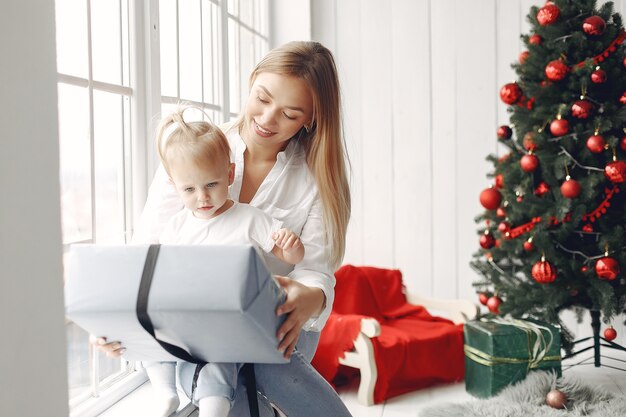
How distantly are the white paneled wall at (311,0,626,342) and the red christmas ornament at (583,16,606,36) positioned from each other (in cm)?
83

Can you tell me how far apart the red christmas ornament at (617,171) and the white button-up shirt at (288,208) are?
1.56 m

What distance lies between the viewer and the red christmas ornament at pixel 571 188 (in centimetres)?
276

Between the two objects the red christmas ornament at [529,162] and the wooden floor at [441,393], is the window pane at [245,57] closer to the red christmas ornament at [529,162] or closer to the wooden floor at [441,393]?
the red christmas ornament at [529,162]

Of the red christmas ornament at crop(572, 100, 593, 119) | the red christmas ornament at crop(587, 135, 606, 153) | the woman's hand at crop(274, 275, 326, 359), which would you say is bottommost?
the woman's hand at crop(274, 275, 326, 359)

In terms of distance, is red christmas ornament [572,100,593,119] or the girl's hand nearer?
the girl's hand

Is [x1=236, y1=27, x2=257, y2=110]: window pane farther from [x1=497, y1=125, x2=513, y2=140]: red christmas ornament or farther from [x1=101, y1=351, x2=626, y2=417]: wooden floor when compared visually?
[x1=101, y1=351, x2=626, y2=417]: wooden floor

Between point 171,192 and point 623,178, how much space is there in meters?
1.91

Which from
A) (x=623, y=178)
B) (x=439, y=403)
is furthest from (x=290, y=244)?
(x=623, y=178)

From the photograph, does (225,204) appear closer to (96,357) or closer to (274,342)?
(274,342)

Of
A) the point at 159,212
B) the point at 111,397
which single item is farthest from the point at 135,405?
the point at 159,212

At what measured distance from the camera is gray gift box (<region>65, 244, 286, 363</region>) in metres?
1.06

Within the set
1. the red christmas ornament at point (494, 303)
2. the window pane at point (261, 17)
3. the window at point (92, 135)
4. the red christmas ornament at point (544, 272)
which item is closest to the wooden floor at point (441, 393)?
the red christmas ornament at point (494, 303)

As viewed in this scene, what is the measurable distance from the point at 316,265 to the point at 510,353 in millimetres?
1599

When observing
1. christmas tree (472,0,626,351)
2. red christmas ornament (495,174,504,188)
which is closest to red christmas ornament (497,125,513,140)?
christmas tree (472,0,626,351)
